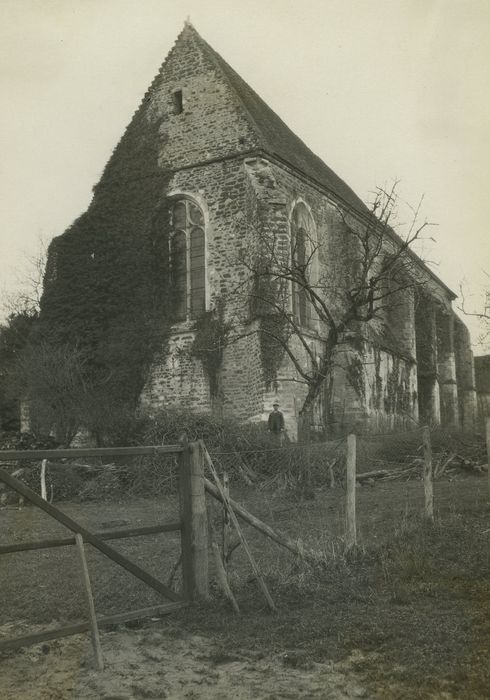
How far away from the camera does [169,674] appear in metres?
4.77

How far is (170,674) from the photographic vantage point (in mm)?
4773

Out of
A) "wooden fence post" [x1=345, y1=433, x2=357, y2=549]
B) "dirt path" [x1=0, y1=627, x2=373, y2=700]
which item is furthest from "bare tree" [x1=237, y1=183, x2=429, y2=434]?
"dirt path" [x1=0, y1=627, x2=373, y2=700]

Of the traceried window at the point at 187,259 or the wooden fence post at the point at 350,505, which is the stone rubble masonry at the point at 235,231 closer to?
the traceried window at the point at 187,259

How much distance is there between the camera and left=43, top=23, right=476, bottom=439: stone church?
19.5 m

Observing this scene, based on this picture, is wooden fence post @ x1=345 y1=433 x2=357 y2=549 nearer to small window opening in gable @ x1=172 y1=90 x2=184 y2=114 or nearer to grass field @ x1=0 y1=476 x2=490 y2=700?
grass field @ x1=0 y1=476 x2=490 y2=700

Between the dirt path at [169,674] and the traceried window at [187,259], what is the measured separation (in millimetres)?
15773

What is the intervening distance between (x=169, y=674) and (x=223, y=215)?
1698cm

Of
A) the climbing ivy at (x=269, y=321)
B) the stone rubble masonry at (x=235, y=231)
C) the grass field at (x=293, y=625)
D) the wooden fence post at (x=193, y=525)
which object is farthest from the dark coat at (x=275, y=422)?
the wooden fence post at (x=193, y=525)

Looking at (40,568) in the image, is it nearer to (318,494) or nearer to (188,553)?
(188,553)

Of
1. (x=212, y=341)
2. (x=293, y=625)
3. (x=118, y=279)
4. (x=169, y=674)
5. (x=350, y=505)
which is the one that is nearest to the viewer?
(x=169, y=674)

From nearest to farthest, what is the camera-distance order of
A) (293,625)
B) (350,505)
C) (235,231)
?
(293,625) → (350,505) → (235,231)

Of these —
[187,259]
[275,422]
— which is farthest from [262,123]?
[275,422]

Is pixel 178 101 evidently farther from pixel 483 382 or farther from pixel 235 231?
pixel 483 382

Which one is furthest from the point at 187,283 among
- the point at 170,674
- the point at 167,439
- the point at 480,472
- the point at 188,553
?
the point at 170,674
